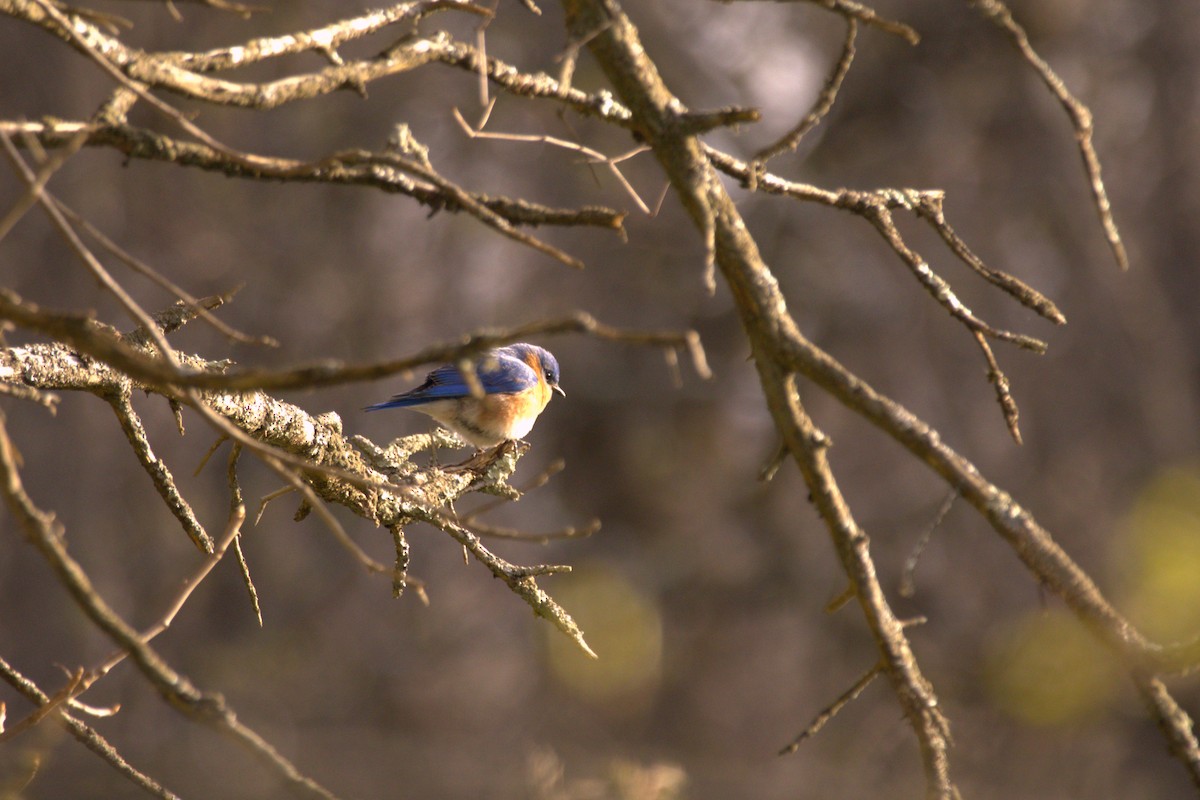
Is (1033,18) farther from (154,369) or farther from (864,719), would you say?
(154,369)

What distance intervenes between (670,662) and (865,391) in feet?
30.9

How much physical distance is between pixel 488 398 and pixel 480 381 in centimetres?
27

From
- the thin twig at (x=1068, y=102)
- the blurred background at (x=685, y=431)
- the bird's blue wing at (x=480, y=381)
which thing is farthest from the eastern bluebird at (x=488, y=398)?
the blurred background at (x=685, y=431)

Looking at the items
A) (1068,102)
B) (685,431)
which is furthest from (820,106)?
(685,431)

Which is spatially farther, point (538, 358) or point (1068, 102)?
point (538, 358)

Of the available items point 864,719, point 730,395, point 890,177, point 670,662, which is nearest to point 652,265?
point 730,395

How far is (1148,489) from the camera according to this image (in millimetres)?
9922

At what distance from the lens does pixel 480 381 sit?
4.70 meters

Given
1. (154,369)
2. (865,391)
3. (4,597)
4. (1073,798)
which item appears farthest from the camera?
(1073,798)

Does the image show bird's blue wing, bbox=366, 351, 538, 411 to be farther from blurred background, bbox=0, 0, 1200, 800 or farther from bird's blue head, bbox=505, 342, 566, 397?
blurred background, bbox=0, 0, 1200, 800

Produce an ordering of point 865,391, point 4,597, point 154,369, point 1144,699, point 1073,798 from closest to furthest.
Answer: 1. point 154,369
2. point 1144,699
3. point 865,391
4. point 4,597
5. point 1073,798

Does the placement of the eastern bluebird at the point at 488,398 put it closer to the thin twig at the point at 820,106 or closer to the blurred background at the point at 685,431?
the thin twig at the point at 820,106

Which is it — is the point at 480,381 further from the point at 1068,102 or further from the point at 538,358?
the point at 1068,102

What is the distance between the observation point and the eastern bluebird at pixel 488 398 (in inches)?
177
